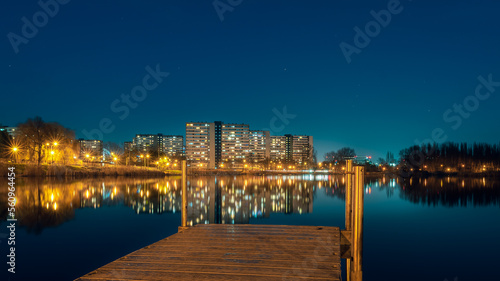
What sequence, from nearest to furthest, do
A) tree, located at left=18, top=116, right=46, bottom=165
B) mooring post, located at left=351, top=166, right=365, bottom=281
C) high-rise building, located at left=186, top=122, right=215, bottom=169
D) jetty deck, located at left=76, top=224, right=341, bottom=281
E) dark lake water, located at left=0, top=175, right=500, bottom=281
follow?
jetty deck, located at left=76, top=224, right=341, bottom=281 → mooring post, located at left=351, top=166, right=365, bottom=281 → dark lake water, located at left=0, top=175, right=500, bottom=281 → tree, located at left=18, top=116, right=46, bottom=165 → high-rise building, located at left=186, top=122, right=215, bottom=169

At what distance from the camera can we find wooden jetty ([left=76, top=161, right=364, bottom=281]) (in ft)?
16.9

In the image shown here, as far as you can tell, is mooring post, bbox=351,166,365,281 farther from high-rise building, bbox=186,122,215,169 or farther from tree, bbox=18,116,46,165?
high-rise building, bbox=186,122,215,169

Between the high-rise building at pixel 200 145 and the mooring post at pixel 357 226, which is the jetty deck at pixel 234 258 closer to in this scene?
the mooring post at pixel 357 226

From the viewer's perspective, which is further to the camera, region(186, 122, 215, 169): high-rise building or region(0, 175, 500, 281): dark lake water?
region(186, 122, 215, 169): high-rise building

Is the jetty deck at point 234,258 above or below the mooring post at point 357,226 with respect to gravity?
below

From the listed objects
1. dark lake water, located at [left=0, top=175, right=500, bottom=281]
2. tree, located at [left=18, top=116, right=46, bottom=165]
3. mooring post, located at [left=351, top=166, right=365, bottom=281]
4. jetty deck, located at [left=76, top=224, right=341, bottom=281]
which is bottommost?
dark lake water, located at [left=0, top=175, right=500, bottom=281]

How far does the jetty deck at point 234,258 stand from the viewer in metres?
5.15

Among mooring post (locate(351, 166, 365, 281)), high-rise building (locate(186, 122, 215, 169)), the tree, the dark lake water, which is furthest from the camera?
high-rise building (locate(186, 122, 215, 169))

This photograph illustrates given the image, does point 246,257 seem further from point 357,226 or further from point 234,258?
point 357,226

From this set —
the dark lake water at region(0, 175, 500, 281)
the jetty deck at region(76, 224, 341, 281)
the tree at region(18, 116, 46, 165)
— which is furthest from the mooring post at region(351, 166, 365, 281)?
the tree at region(18, 116, 46, 165)

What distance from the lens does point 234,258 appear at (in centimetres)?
615

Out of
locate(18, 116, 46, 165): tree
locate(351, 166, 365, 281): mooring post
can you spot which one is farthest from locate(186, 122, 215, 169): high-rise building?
locate(351, 166, 365, 281): mooring post

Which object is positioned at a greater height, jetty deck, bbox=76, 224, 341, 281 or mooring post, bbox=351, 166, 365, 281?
mooring post, bbox=351, 166, 365, 281

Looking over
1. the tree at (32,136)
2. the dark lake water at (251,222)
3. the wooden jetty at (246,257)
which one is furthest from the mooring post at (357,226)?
the tree at (32,136)
